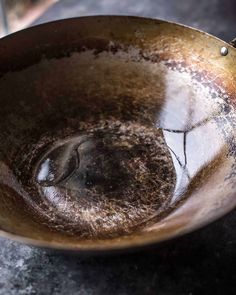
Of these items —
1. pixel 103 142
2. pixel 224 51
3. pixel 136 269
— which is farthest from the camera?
pixel 103 142

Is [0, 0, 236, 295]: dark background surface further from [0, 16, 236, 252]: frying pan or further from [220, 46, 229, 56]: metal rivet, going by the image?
[220, 46, 229, 56]: metal rivet

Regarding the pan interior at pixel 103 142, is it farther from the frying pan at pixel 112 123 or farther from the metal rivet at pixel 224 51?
the metal rivet at pixel 224 51

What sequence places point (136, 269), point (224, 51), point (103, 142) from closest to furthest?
1. point (136, 269)
2. point (224, 51)
3. point (103, 142)

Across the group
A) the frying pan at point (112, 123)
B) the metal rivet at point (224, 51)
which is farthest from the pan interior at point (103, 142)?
the metal rivet at point (224, 51)

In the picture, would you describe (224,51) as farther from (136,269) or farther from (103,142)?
(136,269)

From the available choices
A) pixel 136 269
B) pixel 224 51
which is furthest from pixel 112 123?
pixel 136 269

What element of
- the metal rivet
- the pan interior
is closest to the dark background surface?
the pan interior

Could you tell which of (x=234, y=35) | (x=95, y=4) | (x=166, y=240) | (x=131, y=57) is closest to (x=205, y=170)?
(x=166, y=240)
